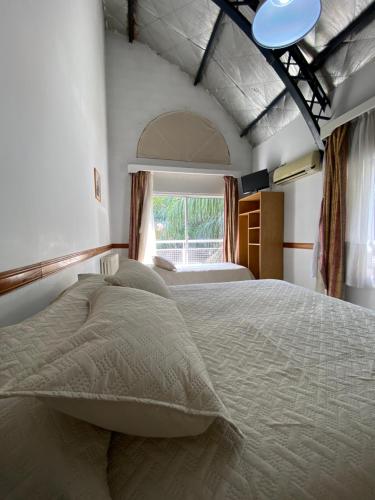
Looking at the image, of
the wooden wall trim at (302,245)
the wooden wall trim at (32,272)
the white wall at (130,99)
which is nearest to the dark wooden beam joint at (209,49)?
the white wall at (130,99)

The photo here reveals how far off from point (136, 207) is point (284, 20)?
311cm

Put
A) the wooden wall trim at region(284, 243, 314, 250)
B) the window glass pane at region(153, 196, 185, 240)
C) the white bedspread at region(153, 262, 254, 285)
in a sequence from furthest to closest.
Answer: the window glass pane at region(153, 196, 185, 240) < the white bedspread at region(153, 262, 254, 285) < the wooden wall trim at region(284, 243, 314, 250)

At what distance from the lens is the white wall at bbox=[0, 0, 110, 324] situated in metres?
0.77

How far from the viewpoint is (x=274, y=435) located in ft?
1.70

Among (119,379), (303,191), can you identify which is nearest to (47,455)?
(119,379)

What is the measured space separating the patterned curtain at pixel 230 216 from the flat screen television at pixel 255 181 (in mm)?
326

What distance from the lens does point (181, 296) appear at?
1666 mm

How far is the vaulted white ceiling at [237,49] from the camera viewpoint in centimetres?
230

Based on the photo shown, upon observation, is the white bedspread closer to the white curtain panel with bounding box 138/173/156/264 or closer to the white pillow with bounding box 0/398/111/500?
the white curtain panel with bounding box 138/173/156/264

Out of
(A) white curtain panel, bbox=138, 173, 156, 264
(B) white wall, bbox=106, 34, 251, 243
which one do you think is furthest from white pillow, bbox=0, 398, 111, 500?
(B) white wall, bbox=106, 34, 251, 243

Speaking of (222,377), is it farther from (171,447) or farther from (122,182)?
(122,182)

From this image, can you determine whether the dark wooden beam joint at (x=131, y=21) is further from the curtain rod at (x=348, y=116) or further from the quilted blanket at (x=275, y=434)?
the quilted blanket at (x=275, y=434)

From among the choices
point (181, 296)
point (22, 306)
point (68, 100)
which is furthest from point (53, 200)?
point (181, 296)

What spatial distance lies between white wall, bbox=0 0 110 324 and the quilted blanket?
0.63 metres
